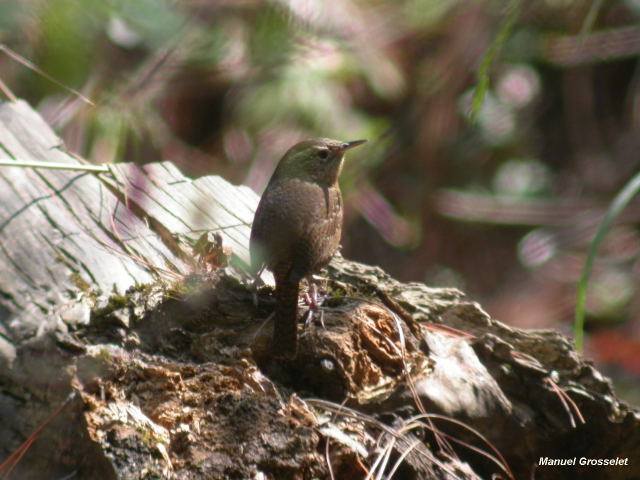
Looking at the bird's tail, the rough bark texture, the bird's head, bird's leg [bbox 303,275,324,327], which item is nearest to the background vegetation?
the bird's head

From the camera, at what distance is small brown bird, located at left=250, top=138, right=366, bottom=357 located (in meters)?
2.56

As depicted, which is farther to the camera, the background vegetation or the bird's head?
the background vegetation

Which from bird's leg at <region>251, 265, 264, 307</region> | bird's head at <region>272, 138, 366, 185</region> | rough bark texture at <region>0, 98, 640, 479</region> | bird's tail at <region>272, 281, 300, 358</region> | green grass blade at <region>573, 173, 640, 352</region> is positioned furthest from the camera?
bird's head at <region>272, 138, 366, 185</region>

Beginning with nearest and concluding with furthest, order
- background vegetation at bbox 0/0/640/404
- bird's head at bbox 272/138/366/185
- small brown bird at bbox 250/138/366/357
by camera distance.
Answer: small brown bird at bbox 250/138/366/357 < bird's head at bbox 272/138/366/185 < background vegetation at bbox 0/0/640/404

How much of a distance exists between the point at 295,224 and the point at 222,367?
0.99 metres

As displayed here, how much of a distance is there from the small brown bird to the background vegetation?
243cm

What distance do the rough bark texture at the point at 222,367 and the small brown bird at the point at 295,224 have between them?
109 millimetres

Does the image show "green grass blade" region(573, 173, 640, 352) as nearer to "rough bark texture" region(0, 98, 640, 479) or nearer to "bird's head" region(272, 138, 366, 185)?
"rough bark texture" region(0, 98, 640, 479)

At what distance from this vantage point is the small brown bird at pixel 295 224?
256 centimetres

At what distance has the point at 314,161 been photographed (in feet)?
12.0

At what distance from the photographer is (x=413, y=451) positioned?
7.80 ft

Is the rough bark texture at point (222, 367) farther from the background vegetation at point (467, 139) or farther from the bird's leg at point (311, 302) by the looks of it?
the background vegetation at point (467, 139)

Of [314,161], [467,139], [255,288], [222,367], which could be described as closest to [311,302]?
[255,288]

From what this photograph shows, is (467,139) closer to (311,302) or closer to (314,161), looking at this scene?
(314,161)
